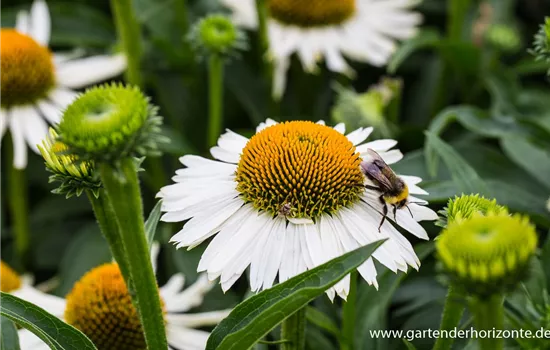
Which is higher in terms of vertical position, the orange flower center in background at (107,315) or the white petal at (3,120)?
the white petal at (3,120)

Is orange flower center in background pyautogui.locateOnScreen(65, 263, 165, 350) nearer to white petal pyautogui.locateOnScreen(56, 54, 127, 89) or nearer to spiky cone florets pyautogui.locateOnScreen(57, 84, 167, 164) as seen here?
spiky cone florets pyautogui.locateOnScreen(57, 84, 167, 164)

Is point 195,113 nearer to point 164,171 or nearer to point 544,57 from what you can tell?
point 164,171

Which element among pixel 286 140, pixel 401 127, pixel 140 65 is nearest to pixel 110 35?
A: pixel 140 65

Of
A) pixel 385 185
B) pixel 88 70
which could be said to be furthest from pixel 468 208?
pixel 88 70

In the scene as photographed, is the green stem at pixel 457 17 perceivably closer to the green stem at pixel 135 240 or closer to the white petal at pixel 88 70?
the white petal at pixel 88 70

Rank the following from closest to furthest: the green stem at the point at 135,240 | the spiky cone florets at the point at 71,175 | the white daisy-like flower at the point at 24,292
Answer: the green stem at the point at 135,240 < the spiky cone florets at the point at 71,175 < the white daisy-like flower at the point at 24,292

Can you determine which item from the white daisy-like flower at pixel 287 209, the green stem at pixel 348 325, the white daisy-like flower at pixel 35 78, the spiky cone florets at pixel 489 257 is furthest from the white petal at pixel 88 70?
the spiky cone florets at pixel 489 257
